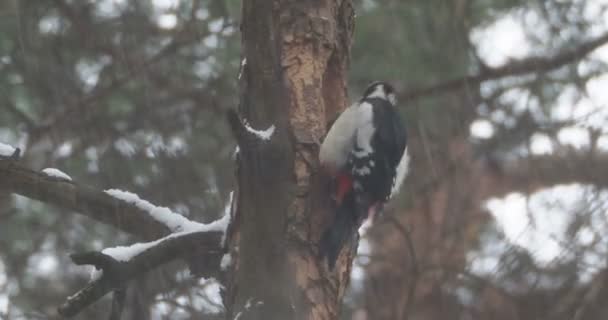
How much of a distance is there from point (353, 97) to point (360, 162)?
2.55 meters

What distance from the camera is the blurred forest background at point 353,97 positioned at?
4652 mm

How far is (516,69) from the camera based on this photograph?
560 cm

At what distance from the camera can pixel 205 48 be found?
17.6 feet

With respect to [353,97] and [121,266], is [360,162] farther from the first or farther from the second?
[353,97]

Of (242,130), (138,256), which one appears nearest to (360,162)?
(138,256)

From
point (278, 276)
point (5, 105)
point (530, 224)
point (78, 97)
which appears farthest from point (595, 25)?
point (278, 276)

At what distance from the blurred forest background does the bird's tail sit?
1.24 m

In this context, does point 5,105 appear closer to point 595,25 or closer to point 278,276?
point 278,276

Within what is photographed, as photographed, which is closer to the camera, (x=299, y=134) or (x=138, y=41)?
(x=299, y=134)

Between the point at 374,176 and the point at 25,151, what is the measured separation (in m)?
2.34

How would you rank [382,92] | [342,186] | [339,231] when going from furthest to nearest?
[382,92], [342,186], [339,231]

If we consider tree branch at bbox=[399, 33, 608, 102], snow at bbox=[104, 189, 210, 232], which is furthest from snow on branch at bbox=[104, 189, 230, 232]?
tree branch at bbox=[399, 33, 608, 102]

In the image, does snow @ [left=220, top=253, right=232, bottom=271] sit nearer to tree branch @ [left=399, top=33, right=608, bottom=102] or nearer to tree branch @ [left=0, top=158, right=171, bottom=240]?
tree branch @ [left=0, top=158, right=171, bottom=240]

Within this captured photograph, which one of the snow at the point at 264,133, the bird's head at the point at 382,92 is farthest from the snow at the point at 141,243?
the bird's head at the point at 382,92
